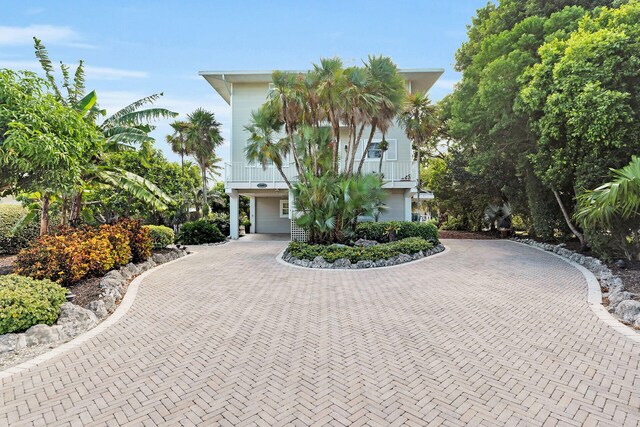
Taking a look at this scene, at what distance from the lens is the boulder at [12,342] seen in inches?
198

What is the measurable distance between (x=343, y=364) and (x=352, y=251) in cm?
765

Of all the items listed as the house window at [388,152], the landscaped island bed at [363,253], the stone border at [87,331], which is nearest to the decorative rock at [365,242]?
the landscaped island bed at [363,253]

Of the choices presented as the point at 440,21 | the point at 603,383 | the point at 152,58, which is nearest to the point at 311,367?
the point at 603,383

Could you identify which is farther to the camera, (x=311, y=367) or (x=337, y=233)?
(x=337, y=233)

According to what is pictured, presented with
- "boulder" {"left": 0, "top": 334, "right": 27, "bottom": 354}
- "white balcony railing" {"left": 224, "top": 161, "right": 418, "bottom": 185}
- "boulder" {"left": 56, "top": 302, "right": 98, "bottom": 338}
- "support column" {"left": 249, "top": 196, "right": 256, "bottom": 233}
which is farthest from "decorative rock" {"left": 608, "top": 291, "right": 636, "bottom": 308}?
"support column" {"left": 249, "top": 196, "right": 256, "bottom": 233}

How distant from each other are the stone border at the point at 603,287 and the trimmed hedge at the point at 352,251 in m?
5.45

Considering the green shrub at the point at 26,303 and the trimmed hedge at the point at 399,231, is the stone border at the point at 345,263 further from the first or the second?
the green shrub at the point at 26,303

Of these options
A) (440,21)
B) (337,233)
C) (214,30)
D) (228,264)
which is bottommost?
(228,264)

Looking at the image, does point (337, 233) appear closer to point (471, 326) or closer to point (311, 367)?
point (471, 326)

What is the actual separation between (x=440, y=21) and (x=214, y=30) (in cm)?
988

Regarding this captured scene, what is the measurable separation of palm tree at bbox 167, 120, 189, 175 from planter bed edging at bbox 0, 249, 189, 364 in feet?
57.7

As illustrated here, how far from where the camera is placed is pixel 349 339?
5.51 meters

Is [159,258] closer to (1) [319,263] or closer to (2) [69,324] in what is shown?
(1) [319,263]

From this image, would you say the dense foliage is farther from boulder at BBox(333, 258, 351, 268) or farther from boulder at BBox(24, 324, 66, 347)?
boulder at BBox(24, 324, 66, 347)
